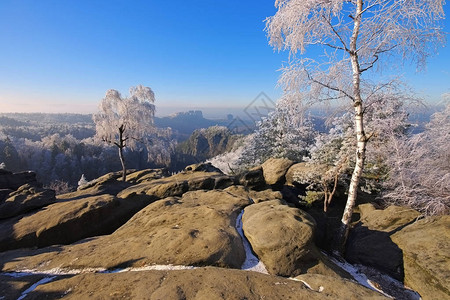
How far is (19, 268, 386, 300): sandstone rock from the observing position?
4430 mm

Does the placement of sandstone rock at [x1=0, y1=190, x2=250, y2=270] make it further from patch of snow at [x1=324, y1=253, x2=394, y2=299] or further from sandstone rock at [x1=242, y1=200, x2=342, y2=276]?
patch of snow at [x1=324, y1=253, x2=394, y2=299]

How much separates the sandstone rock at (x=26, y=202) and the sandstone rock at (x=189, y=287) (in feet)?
30.3

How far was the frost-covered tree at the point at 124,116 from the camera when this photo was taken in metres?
21.7

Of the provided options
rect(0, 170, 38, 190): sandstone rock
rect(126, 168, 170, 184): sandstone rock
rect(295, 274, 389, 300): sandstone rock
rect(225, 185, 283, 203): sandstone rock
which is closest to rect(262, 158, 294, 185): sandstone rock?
rect(225, 185, 283, 203): sandstone rock

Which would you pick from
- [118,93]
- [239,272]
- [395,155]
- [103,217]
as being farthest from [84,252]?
[118,93]

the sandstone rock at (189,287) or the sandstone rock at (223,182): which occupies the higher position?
the sandstone rock at (189,287)

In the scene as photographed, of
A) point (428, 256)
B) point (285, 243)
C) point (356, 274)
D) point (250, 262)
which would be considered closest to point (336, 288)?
point (285, 243)

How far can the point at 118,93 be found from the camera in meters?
21.9

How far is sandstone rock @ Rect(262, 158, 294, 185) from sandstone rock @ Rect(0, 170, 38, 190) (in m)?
18.8

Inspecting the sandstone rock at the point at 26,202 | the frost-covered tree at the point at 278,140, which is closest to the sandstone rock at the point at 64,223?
the sandstone rock at the point at 26,202

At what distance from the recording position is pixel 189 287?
459cm

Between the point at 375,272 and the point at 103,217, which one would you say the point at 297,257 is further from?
the point at 103,217

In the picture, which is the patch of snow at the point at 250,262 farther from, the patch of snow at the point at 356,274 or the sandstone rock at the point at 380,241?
the sandstone rock at the point at 380,241

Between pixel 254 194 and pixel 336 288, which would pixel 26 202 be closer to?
pixel 254 194
